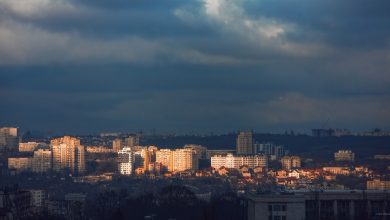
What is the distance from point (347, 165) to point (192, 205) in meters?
77.0

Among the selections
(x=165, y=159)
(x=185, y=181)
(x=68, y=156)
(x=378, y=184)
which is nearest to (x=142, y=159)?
(x=165, y=159)

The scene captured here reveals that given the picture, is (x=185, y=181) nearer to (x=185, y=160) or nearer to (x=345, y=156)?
(x=345, y=156)

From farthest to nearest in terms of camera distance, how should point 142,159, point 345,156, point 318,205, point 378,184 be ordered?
point 142,159
point 345,156
point 378,184
point 318,205

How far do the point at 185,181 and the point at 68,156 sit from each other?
116ft

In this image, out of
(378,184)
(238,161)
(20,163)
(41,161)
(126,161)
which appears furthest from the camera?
(238,161)

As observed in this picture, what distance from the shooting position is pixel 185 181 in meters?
142

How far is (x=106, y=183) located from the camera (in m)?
141

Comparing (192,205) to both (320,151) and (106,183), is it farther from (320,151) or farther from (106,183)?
(320,151)

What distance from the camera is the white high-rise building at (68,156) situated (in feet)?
560

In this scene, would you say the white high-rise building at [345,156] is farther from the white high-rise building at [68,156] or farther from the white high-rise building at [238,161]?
the white high-rise building at [68,156]

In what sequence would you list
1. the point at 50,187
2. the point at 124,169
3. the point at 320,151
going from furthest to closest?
the point at 320,151 → the point at 124,169 → the point at 50,187

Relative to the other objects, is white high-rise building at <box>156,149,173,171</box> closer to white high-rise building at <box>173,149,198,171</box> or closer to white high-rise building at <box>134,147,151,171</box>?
white high-rise building at <box>173,149,198,171</box>

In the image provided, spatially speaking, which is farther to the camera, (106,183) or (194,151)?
(194,151)

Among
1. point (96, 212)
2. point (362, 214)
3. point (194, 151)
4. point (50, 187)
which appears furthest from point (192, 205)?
point (194, 151)
